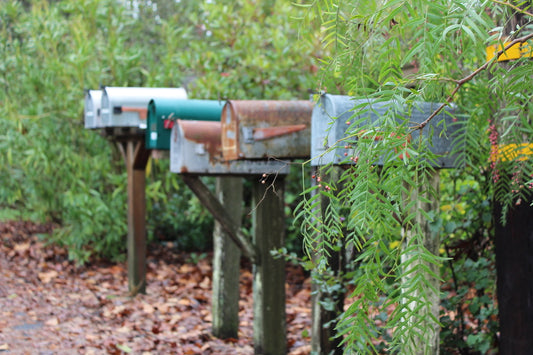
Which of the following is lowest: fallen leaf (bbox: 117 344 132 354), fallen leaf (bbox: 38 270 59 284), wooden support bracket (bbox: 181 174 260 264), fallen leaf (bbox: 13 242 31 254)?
fallen leaf (bbox: 117 344 132 354)

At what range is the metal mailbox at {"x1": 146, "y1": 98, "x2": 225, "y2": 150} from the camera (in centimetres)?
387

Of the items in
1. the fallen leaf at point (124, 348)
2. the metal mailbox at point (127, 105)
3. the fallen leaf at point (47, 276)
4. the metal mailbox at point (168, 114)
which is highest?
the metal mailbox at point (127, 105)

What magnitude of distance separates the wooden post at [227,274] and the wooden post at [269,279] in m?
0.55

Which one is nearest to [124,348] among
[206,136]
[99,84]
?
[206,136]

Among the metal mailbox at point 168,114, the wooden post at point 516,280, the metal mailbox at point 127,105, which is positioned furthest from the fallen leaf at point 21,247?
the wooden post at point 516,280

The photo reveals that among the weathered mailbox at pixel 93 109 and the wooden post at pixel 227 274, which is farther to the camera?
the weathered mailbox at pixel 93 109

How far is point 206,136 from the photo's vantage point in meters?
3.49

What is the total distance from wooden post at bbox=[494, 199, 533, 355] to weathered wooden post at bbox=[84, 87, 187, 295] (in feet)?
9.54

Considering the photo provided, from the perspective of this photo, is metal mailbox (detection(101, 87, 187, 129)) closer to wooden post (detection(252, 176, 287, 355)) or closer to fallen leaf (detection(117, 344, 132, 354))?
wooden post (detection(252, 176, 287, 355))

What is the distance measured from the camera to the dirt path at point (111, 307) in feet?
12.6

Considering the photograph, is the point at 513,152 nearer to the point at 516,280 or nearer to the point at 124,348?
the point at 516,280

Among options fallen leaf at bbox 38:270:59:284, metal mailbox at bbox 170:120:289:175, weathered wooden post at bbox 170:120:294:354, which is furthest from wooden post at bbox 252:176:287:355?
fallen leaf at bbox 38:270:59:284

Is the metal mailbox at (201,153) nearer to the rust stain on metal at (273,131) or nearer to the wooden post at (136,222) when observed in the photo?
the rust stain on metal at (273,131)

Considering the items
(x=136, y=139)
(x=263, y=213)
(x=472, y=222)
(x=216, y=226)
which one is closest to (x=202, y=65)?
(x=136, y=139)
